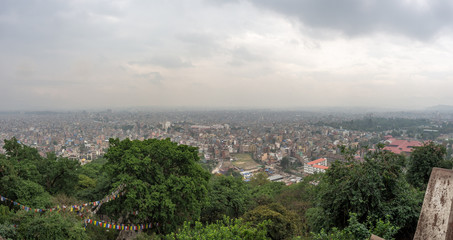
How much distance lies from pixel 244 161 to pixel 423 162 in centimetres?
2874

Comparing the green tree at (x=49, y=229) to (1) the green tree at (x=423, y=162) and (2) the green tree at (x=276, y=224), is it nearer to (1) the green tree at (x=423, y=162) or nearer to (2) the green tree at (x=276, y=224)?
(2) the green tree at (x=276, y=224)

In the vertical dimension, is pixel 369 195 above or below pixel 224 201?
above

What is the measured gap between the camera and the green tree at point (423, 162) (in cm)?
909

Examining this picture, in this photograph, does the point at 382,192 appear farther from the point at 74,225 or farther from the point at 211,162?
the point at 211,162

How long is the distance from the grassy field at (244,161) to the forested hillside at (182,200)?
23.0 meters

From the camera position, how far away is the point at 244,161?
37219 mm

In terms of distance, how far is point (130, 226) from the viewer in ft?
23.6

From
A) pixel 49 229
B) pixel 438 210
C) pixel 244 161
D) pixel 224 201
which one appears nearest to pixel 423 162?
pixel 224 201

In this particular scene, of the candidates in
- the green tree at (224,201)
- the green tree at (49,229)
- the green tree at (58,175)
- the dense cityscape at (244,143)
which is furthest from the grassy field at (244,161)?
the green tree at (49,229)

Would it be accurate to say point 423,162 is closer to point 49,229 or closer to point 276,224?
point 276,224

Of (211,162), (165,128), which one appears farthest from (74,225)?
(165,128)

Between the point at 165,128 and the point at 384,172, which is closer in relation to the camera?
the point at 384,172

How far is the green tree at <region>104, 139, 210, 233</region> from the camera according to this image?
23.2 feet

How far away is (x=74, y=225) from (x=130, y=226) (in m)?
1.92
